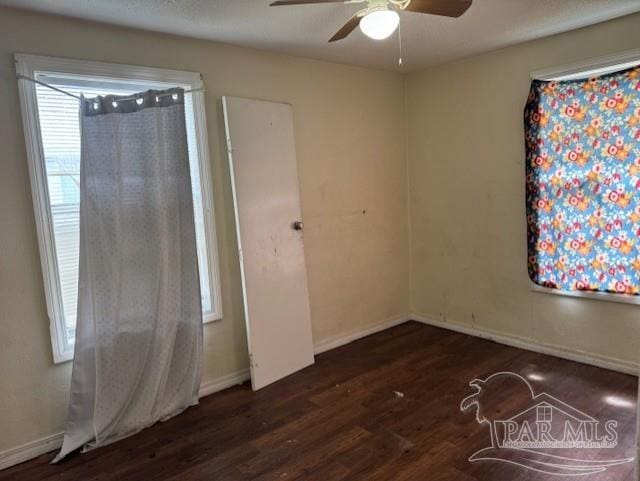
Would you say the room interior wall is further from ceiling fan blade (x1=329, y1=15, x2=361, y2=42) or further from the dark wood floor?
ceiling fan blade (x1=329, y1=15, x2=361, y2=42)

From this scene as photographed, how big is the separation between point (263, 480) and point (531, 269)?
95.8 inches

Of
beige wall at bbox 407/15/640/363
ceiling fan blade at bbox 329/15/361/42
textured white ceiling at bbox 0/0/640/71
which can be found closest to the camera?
ceiling fan blade at bbox 329/15/361/42

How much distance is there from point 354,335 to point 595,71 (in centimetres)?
267

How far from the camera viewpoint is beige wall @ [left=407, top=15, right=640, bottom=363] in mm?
3037

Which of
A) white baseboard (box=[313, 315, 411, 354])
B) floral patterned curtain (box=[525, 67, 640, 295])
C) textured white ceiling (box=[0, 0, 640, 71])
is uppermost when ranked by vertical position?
textured white ceiling (box=[0, 0, 640, 71])

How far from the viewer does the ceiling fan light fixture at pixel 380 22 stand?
5.53ft

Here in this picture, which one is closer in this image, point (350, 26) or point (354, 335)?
point (350, 26)

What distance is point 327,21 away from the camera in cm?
254

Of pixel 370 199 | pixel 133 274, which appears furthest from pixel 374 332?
pixel 133 274

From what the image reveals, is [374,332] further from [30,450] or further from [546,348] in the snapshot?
[30,450]

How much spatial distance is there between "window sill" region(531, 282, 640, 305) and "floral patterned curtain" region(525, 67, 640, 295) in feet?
0.12

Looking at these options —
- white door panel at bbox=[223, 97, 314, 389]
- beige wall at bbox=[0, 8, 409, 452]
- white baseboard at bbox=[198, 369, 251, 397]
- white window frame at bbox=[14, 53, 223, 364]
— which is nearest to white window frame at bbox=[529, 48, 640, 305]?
beige wall at bbox=[0, 8, 409, 452]

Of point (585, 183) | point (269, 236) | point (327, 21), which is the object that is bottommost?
point (269, 236)

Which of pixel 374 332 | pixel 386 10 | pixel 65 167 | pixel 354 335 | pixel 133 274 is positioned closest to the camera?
pixel 386 10
